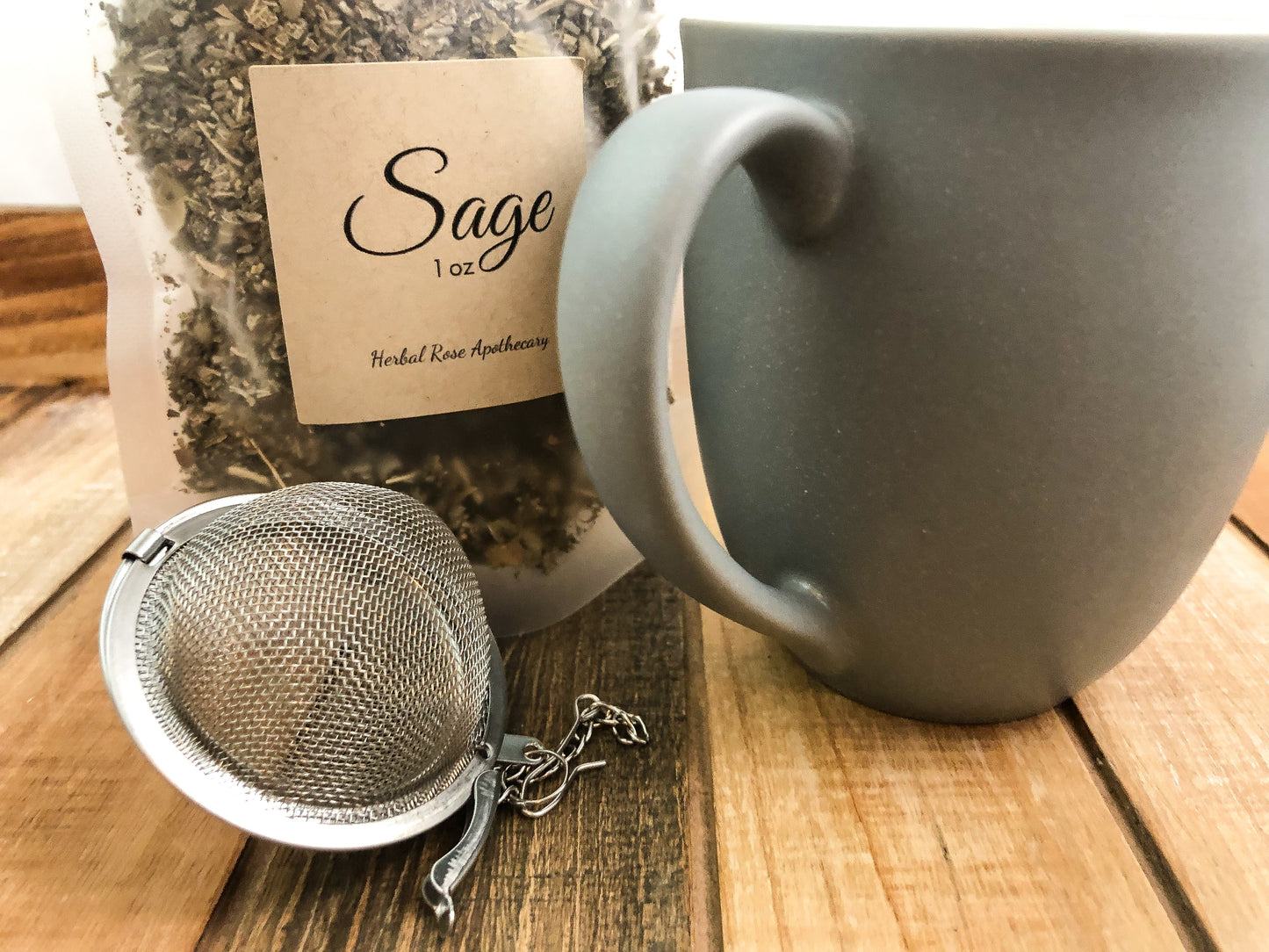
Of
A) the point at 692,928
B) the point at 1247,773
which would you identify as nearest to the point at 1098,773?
the point at 1247,773

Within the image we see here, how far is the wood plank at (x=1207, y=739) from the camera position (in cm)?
29

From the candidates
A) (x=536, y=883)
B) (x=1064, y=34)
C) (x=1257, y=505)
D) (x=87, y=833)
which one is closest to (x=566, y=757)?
(x=536, y=883)

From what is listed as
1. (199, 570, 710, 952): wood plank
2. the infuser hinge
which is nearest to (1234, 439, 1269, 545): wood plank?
(199, 570, 710, 952): wood plank

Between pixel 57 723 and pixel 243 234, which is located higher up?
pixel 243 234

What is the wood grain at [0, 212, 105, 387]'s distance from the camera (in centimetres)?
60

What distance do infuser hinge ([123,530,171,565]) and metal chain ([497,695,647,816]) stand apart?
5.8 inches

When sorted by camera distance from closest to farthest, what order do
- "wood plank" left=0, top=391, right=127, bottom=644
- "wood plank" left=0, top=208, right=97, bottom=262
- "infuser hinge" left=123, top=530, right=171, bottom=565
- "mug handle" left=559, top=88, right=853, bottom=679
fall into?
"mug handle" left=559, top=88, right=853, bottom=679
"infuser hinge" left=123, top=530, right=171, bottom=565
"wood plank" left=0, top=391, right=127, bottom=644
"wood plank" left=0, top=208, right=97, bottom=262

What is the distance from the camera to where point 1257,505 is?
1.70 feet

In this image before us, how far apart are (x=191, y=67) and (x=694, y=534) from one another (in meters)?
0.23

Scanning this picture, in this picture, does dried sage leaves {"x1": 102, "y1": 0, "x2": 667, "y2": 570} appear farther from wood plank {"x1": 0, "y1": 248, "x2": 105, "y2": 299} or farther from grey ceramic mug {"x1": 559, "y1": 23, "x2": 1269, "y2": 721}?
wood plank {"x1": 0, "y1": 248, "x2": 105, "y2": 299}

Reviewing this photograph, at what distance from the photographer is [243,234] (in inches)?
13.0

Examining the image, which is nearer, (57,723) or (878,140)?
(878,140)

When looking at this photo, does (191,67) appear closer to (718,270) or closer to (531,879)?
(718,270)

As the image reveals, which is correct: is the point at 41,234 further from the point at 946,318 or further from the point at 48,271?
the point at 946,318
